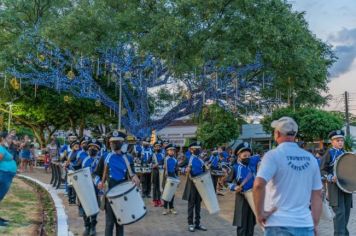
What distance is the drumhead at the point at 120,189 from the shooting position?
24.0ft

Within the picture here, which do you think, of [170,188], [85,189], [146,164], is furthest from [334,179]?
[146,164]

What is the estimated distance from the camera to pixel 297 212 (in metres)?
4.22

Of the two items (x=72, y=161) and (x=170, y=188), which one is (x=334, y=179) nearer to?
(x=170, y=188)

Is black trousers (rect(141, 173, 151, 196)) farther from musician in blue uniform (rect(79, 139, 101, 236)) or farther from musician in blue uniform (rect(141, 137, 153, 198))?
musician in blue uniform (rect(79, 139, 101, 236))

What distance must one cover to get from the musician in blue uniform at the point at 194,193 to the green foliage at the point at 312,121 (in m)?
19.5

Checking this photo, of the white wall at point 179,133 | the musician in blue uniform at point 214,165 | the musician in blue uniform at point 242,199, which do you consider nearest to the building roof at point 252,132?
the white wall at point 179,133

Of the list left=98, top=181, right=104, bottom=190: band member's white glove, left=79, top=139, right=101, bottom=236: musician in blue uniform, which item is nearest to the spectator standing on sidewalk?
left=98, top=181, right=104, bottom=190: band member's white glove

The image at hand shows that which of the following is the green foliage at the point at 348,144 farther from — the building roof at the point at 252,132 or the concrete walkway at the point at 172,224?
the concrete walkway at the point at 172,224

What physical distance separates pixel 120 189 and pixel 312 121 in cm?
2436

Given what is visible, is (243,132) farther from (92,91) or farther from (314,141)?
(92,91)

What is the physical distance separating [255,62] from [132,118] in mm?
9055

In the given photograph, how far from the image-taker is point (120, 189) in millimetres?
7496

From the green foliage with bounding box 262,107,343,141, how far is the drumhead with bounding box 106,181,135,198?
23206mm

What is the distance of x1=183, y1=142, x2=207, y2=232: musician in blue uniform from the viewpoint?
10312 mm
